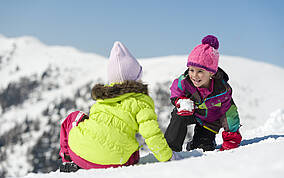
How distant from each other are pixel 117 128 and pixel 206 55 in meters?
1.12

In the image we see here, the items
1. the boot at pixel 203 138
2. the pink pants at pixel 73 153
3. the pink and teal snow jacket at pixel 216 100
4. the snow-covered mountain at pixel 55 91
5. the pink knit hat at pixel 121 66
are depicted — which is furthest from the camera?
the snow-covered mountain at pixel 55 91

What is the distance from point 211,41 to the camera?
281cm

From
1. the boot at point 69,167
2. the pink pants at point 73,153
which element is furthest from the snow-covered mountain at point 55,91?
the boot at point 69,167

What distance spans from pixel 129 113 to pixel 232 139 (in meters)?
1.16

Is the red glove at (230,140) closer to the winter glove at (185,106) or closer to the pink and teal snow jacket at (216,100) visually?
the pink and teal snow jacket at (216,100)

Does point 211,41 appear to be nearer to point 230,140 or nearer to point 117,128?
point 230,140

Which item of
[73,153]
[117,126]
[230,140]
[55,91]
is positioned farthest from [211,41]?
[55,91]

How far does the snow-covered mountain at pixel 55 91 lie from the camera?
17344 millimetres

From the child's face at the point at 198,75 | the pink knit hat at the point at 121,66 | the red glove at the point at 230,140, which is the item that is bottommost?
the red glove at the point at 230,140

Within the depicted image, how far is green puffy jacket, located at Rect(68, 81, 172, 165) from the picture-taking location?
209 centimetres

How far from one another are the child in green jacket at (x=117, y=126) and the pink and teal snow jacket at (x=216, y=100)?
712 millimetres

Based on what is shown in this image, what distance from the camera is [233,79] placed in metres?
19.1

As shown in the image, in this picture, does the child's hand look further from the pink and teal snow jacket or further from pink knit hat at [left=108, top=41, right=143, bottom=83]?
pink knit hat at [left=108, top=41, right=143, bottom=83]

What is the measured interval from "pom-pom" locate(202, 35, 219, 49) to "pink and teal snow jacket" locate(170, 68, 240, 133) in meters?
0.24
